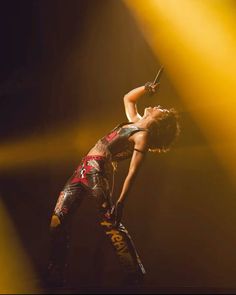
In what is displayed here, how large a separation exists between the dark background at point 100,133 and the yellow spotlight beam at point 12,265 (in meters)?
0.11

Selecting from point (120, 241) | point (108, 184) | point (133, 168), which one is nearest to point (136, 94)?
point (133, 168)

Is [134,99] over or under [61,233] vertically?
over

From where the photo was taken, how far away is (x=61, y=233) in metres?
4.54

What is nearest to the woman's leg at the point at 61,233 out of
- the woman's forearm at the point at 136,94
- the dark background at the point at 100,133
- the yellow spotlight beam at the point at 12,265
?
the yellow spotlight beam at the point at 12,265

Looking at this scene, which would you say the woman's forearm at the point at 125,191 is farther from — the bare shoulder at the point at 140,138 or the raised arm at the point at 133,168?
the bare shoulder at the point at 140,138

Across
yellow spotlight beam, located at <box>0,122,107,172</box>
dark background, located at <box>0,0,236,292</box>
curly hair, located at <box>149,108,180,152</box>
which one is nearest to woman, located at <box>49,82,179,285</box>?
curly hair, located at <box>149,108,180,152</box>

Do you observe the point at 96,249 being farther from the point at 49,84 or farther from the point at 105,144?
Answer: the point at 49,84

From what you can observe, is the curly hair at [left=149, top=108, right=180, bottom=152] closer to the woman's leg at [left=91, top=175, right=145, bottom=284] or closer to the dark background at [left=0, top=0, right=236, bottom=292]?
the woman's leg at [left=91, top=175, right=145, bottom=284]

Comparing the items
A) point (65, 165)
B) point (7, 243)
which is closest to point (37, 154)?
point (65, 165)

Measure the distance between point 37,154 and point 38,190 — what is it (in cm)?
55

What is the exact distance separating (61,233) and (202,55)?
3317 millimetres

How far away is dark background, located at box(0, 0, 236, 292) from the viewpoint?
19.0 feet

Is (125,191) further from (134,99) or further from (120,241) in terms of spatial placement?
(134,99)

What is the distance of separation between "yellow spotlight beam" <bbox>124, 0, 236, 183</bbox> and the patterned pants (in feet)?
6.60
